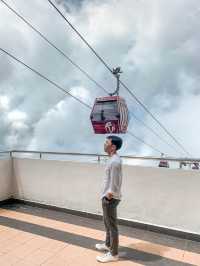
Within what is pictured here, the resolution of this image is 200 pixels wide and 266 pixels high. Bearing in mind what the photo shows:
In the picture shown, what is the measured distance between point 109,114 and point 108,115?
2.8 inches

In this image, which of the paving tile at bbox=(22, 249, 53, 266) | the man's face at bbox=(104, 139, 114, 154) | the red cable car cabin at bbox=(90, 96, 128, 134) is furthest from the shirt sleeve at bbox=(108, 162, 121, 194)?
the red cable car cabin at bbox=(90, 96, 128, 134)

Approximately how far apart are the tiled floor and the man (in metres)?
0.15

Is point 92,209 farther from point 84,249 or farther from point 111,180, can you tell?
point 111,180

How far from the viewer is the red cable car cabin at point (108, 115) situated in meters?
13.5

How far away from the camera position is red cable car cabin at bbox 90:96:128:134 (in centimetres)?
1350

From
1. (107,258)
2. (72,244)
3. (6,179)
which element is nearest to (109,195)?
(107,258)

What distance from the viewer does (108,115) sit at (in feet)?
45.0

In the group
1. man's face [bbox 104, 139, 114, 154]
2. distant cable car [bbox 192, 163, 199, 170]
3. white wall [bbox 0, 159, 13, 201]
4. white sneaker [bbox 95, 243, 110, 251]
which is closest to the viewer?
man's face [bbox 104, 139, 114, 154]

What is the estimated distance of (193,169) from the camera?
396cm

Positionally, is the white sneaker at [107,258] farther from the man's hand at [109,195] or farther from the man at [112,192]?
the man's hand at [109,195]

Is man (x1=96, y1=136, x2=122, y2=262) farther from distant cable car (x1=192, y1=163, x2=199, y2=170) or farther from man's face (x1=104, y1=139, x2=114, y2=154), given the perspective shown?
distant cable car (x1=192, y1=163, x2=199, y2=170)

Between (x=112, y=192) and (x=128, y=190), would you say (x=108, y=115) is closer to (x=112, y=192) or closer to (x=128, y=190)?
(x=128, y=190)

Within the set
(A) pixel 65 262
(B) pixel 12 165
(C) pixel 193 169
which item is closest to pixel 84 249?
(A) pixel 65 262

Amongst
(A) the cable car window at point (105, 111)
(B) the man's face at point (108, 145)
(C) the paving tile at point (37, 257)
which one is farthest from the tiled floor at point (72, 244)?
(A) the cable car window at point (105, 111)
